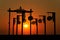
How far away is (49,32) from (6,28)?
876 millimetres

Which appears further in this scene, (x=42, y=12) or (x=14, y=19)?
(x=42, y=12)

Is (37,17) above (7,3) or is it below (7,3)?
below

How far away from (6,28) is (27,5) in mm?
631

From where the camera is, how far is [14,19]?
143 inches

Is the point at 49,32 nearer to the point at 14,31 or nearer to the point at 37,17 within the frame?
the point at 37,17

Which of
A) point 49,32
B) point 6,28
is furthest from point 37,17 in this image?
point 6,28

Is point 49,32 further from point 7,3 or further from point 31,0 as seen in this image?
point 7,3
